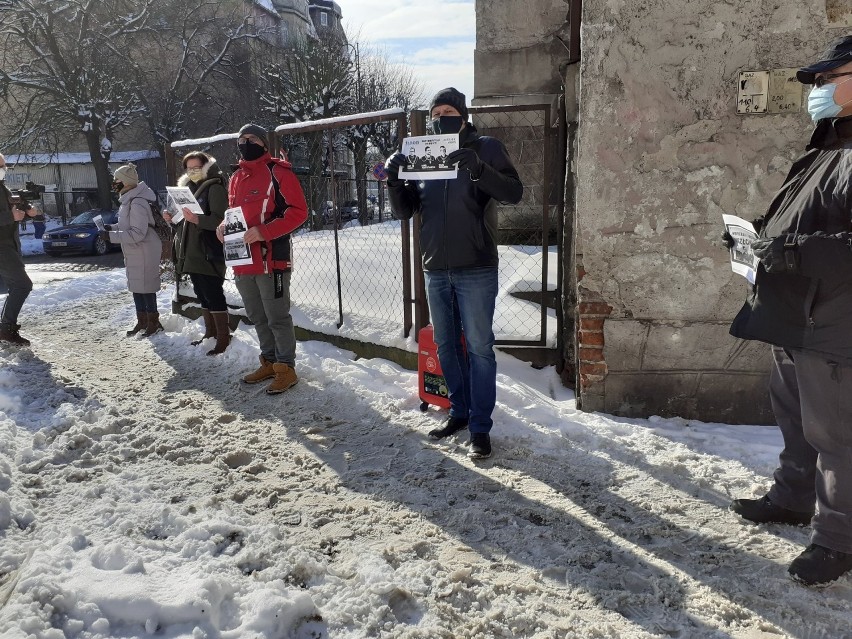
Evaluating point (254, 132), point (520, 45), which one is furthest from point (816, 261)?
point (520, 45)

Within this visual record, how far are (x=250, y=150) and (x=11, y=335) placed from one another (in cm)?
365

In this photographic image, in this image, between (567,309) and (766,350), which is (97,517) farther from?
(766,350)

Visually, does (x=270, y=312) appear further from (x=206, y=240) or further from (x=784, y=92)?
(x=784, y=92)

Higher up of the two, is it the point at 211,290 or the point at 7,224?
the point at 7,224

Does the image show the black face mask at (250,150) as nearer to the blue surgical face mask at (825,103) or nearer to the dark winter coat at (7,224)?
the dark winter coat at (7,224)

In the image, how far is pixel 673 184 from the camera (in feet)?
12.8

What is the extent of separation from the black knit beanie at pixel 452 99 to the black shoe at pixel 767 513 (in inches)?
99.2

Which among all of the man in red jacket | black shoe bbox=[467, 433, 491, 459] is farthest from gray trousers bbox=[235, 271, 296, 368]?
black shoe bbox=[467, 433, 491, 459]

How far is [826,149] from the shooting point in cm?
243

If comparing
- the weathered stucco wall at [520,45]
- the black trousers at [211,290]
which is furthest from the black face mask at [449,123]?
the weathered stucco wall at [520,45]

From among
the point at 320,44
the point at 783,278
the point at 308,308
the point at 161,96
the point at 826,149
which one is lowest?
the point at 308,308

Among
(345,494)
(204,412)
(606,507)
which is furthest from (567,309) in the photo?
(204,412)

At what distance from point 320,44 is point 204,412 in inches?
1022

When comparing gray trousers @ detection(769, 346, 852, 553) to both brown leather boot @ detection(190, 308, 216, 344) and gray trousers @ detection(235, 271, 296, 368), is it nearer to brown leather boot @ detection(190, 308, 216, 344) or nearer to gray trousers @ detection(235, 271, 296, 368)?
gray trousers @ detection(235, 271, 296, 368)
